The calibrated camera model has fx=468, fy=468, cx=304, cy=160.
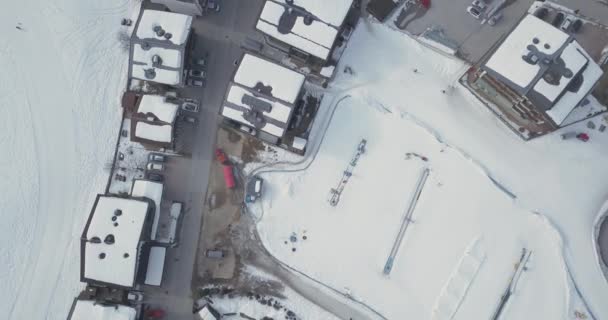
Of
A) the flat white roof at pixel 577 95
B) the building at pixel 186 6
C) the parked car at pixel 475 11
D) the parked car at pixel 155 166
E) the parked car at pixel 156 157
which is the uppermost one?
the parked car at pixel 475 11

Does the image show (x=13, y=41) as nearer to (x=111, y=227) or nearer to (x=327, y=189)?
(x=111, y=227)

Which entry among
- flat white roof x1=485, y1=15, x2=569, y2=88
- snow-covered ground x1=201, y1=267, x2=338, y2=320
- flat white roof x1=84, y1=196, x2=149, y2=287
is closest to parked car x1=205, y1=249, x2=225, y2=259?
snow-covered ground x1=201, y1=267, x2=338, y2=320

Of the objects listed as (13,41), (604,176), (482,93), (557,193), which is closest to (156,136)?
(13,41)

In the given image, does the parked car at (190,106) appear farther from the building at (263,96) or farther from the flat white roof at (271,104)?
the flat white roof at (271,104)

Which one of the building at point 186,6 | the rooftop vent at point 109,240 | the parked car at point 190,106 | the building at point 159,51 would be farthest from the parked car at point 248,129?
the rooftop vent at point 109,240

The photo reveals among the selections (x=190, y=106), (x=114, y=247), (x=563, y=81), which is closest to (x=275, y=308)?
(x=114, y=247)

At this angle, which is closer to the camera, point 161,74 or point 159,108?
point 161,74

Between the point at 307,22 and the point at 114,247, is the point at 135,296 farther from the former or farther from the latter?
the point at 307,22
